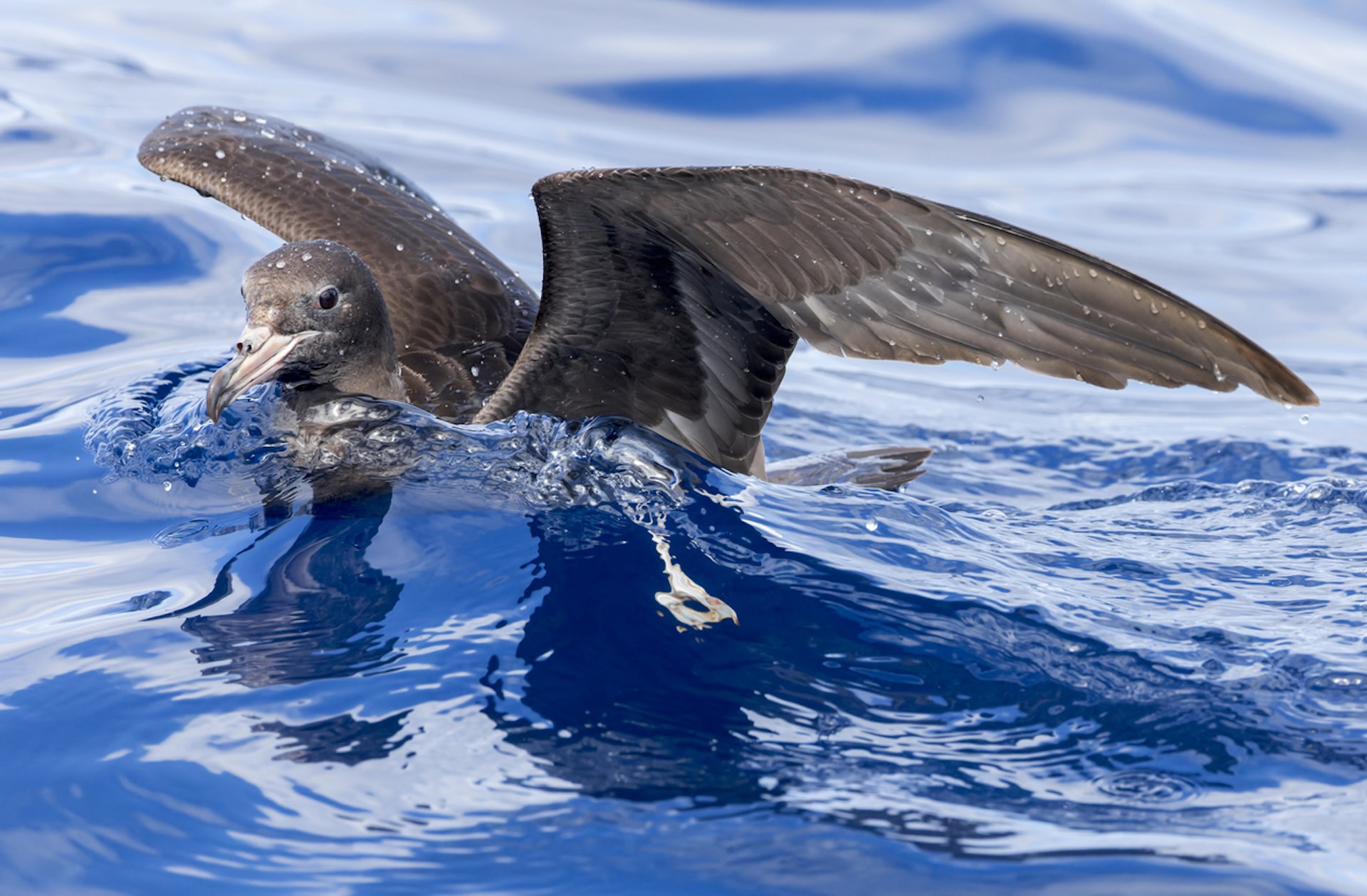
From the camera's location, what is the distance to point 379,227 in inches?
277

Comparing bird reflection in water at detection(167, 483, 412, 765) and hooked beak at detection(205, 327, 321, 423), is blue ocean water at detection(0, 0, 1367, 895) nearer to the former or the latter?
bird reflection in water at detection(167, 483, 412, 765)

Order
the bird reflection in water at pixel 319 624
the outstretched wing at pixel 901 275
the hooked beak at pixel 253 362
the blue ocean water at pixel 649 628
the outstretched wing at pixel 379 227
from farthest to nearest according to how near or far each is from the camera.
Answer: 1. the outstretched wing at pixel 379 227
2. the hooked beak at pixel 253 362
3. the outstretched wing at pixel 901 275
4. the bird reflection in water at pixel 319 624
5. the blue ocean water at pixel 649 628

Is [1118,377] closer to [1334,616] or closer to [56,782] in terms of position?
[1334,616]

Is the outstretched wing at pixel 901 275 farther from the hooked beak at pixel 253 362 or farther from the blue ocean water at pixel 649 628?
the hooked beak at pixel 253 362

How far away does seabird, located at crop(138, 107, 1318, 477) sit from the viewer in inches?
177

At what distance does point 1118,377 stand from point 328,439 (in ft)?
9.58

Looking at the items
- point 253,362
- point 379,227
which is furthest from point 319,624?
point 379,227

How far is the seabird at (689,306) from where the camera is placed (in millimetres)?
4484

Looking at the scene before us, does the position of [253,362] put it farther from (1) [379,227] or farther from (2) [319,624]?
(1) [379,227]

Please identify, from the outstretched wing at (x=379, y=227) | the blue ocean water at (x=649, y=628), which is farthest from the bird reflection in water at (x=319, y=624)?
the outstretched wing at (x=379, y=227)

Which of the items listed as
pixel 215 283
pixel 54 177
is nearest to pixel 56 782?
pixel 215 283

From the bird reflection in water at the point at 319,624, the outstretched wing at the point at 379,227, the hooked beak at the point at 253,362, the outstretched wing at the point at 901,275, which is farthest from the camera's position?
the outstretched wing at the point at 379,227

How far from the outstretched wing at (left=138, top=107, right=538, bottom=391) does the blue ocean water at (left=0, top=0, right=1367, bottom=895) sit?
96cm

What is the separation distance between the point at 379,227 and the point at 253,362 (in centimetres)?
187
